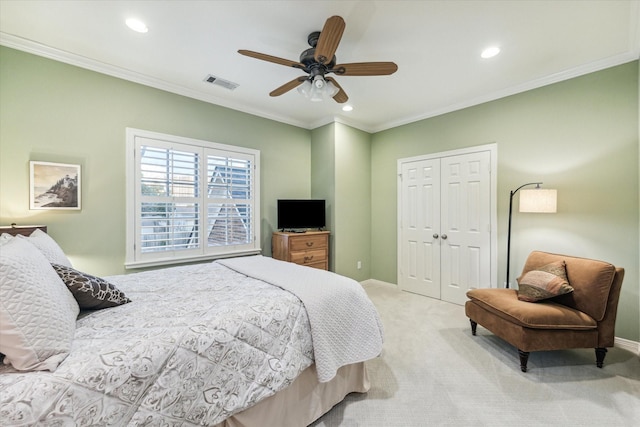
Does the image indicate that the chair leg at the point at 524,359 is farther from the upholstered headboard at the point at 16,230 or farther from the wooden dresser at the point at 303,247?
the upholstered headboard at the point at 16,230

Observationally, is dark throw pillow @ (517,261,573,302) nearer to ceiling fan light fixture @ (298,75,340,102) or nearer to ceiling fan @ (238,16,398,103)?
ceiling fan @ (238,16,398,103)

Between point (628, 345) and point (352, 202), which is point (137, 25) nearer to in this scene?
point (352, 202)

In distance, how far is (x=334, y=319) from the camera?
1631 mm

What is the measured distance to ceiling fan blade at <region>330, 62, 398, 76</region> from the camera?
212cm

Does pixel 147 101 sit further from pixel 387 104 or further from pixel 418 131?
pixel 418 131

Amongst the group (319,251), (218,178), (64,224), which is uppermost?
(218,178)

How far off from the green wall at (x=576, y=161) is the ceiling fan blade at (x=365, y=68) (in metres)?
2.02

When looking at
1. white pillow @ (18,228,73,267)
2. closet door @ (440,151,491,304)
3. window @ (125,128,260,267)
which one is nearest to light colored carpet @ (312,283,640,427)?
closet door @ (440,151,491,304)

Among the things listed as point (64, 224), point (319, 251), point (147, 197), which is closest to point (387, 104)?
point (319, 251)

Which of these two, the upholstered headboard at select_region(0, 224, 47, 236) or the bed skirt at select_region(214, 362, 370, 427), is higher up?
the upholstered headboard at select_region(0, 224, 47, 236)

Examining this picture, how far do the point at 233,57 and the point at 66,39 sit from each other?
138 cm

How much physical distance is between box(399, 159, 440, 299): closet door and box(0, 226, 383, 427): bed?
2.47 metres

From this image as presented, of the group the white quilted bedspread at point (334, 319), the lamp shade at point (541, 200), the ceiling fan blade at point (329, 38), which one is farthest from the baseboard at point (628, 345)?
the ceiling fan blade at point (329, 38)

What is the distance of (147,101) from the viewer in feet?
9.79
